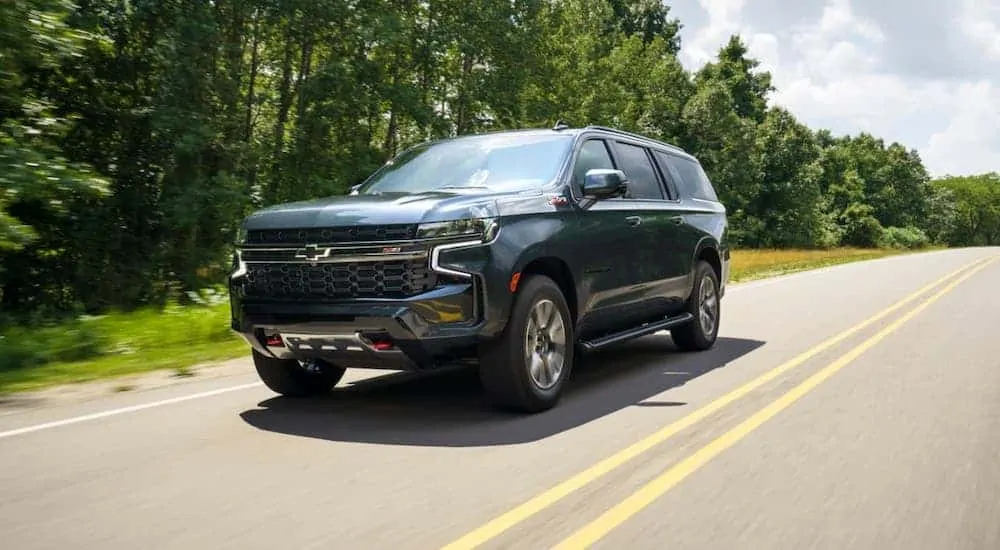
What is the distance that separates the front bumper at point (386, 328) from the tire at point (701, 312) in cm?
390

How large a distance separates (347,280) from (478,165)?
1.86 m

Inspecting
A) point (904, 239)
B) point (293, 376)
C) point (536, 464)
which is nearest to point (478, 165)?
point (293, 376)

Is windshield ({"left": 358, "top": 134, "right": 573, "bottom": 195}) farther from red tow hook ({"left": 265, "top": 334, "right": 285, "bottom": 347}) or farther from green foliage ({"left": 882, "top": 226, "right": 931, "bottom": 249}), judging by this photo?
green foliage ({"left": 882, "top": 226, "right": 931, "bottom": 249})

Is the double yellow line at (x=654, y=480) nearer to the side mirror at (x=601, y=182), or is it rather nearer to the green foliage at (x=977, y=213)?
the side mirror at (x=601, y=182)

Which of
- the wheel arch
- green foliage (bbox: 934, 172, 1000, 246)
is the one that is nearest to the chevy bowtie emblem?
the wheel arch

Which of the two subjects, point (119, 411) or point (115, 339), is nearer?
point (119, 411)

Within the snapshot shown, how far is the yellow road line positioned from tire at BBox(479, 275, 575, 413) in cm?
129

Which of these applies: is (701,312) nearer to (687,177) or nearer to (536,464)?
(687,177)

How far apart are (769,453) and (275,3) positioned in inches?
844

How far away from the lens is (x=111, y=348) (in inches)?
388

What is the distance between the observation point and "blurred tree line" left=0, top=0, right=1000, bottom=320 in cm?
1014

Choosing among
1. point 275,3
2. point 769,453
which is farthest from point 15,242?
point 275,3

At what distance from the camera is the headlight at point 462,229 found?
6160 millimetres

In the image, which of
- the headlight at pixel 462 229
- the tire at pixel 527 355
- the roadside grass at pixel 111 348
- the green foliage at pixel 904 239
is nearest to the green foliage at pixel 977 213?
the green foliage at pixel 904 239
